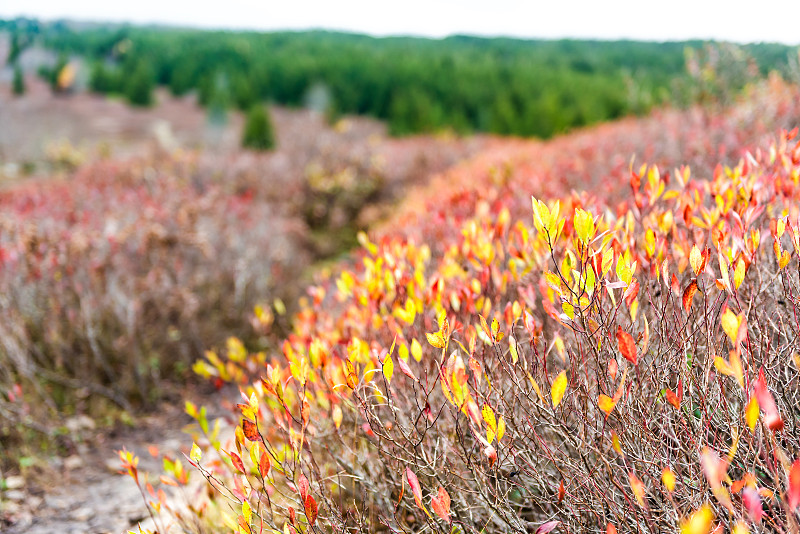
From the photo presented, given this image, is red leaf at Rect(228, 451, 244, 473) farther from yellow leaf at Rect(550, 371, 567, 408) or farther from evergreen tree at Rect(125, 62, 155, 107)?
evergreen tree at Rect(125, 62, 155, 107)

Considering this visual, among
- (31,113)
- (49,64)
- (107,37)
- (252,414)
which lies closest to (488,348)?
(252,414)

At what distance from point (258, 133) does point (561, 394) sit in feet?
51.8

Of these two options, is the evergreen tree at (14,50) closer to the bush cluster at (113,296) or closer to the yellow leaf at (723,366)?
the bush cluster at (113,296)

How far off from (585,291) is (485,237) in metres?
0.91

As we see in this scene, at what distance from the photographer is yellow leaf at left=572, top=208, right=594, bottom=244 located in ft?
4.51

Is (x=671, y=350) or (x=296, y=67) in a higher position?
(x=296, y=67)

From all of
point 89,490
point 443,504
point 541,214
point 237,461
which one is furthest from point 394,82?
point 443,504

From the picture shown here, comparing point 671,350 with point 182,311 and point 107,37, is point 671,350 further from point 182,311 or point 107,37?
point 107,37

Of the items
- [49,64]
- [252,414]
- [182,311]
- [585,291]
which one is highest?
[49,64]

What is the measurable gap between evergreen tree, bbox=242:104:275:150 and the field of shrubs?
13631mm

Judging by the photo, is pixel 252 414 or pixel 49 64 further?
pixel 49 64

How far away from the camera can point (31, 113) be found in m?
21.8

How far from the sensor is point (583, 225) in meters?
1.39

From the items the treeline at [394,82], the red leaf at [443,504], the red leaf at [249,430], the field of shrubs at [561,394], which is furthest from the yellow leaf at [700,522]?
the treeline at [394,82]
